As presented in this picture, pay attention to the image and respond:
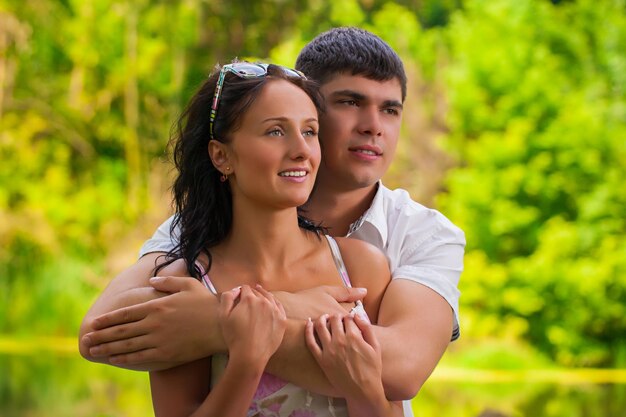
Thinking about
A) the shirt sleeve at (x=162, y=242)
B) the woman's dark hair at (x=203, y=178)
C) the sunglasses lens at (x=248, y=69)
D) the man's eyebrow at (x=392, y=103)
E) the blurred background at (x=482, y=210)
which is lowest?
the blurred background at (x=482, y=210)

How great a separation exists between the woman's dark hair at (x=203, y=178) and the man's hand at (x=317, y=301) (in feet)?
0.57

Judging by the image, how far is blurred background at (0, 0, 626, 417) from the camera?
10063 mm

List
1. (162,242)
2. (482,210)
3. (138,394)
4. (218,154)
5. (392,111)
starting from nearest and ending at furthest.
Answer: (218,154) < (162,242) < (392,111) < (138,394) < (482,210)

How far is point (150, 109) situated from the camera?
13742 mm

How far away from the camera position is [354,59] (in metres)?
2.20

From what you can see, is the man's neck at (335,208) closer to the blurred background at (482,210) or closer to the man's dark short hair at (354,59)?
the man's dark short hair at (354,59)

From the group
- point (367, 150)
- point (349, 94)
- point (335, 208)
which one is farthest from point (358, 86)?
point (335, 208)

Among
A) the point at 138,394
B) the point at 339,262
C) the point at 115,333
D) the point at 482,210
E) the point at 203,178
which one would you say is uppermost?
the point at 203,178

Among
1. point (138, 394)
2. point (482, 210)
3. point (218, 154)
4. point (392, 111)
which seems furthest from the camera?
point (482, 210)

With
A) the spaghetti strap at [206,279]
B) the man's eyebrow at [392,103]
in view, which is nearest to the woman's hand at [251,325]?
the spaghetti strap at [206,279]

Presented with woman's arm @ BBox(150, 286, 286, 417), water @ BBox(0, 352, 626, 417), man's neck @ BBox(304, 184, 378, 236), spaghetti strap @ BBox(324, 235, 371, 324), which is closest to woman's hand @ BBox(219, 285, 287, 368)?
woman's arm @ BBox(150, 286, 286, 417)

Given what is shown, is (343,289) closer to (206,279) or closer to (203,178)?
(206,279)

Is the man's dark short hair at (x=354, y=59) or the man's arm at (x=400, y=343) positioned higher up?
the man's dark short hair at (x=354, y=59)

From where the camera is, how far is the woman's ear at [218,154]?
1928mm
